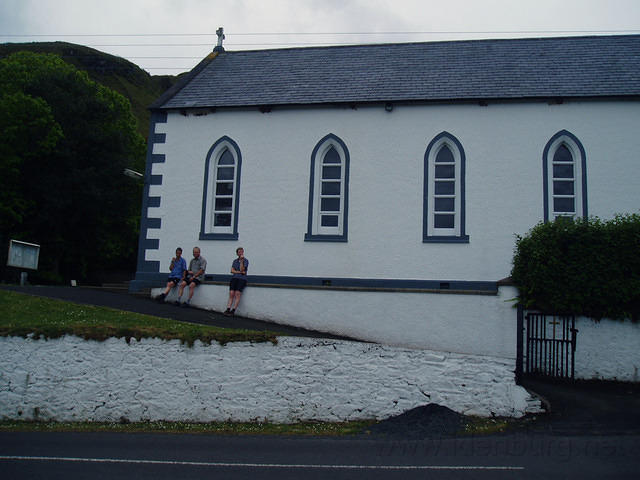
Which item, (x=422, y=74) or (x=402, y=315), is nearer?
(x=402, y=315)

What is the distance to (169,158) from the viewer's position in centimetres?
1898

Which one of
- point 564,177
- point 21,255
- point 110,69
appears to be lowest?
point 21,255

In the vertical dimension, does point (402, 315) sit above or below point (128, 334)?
above

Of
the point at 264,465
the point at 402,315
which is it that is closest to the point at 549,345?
the point at 402,315

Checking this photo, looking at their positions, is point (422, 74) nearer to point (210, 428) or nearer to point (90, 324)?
point (90, 324)

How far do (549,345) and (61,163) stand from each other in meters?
28.0

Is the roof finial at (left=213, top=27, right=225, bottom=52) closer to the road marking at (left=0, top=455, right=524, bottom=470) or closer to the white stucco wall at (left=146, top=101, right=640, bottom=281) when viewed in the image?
the white stucco wall at (left=146, top=101, right=640, bottom=281)

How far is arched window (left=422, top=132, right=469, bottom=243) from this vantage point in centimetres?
1698

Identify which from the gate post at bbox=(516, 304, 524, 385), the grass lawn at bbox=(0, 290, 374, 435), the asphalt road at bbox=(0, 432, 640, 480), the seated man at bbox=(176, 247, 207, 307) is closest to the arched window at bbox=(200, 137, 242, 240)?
the seated man at bbox=(176, 247, 207, 307)

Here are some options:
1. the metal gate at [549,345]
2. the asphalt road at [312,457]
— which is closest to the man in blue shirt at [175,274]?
the asphalt road at [312,457]

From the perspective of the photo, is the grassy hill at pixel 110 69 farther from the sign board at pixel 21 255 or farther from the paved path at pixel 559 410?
the paved path at pixel 559 410

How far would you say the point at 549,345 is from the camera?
1338 centimetres

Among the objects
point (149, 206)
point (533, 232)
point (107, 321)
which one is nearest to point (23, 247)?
point (149, 206)

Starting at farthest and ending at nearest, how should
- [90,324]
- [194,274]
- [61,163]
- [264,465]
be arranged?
[61,163] < [194,274] < [90,324] < [264,465]
